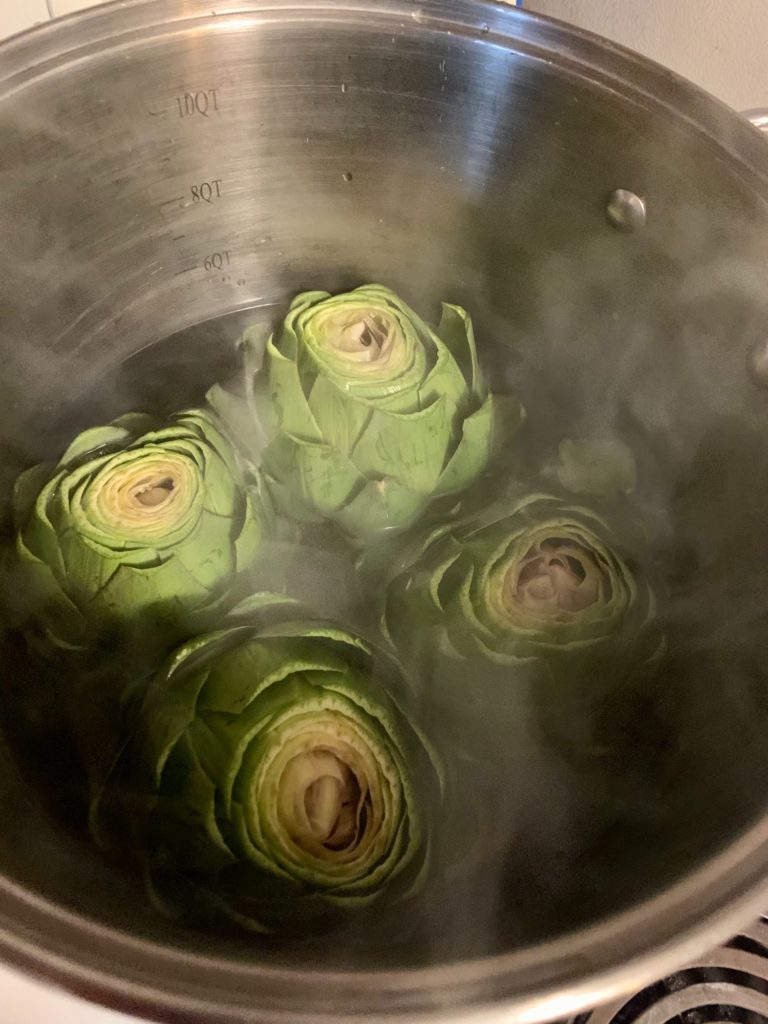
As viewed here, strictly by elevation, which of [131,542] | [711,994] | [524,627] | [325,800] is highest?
[131,542]

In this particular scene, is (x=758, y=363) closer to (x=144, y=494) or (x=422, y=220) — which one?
(x=422, y=220)

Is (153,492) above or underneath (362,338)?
underneath

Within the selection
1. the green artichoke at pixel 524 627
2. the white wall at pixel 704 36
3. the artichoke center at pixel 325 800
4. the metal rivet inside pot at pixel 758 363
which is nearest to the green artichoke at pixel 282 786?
the artichoke center at pixel 325 800

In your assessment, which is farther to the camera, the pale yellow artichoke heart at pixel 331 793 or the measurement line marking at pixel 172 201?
the measurement line marking at pixel 172 201

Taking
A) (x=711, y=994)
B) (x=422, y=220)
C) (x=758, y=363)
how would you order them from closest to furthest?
(x=711, y=994) < (x=758, y=363) < (x=422, y=220)

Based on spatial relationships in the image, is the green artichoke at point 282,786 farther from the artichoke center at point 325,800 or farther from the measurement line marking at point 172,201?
the measurement line marking at point 172,201

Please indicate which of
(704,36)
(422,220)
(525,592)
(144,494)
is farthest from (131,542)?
(704,36)

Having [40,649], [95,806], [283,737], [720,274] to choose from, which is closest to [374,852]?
[283,737]

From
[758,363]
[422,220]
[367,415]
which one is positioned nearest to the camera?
[758,363]
